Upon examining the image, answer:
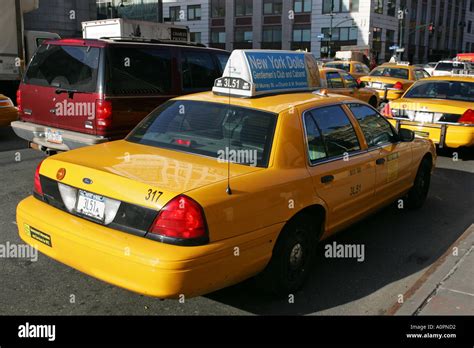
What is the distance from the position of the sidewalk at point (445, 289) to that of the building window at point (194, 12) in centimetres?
6797

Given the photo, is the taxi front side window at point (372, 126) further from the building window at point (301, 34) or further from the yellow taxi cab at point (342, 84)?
the building window at point (301, 34)

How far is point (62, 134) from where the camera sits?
696 centimetres

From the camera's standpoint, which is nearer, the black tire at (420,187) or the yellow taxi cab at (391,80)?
the black tire at (420,187)

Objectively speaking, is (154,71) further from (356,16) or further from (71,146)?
(356,16)

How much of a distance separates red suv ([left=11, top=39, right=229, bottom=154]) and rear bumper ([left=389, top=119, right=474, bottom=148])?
190 inches

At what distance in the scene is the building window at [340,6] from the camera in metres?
55.9

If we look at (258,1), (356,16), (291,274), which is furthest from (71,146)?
(258,1)

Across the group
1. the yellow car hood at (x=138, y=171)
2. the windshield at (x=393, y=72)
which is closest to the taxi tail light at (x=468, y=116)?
the yellow car hood at (x=138, y=171)

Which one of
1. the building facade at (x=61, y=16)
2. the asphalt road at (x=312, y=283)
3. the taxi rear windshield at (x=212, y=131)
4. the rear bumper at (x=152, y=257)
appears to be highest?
the building facade at (x=61, y=16)

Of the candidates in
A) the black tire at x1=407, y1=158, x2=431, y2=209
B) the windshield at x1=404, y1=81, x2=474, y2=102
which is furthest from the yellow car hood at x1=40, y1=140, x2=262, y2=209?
the windshield at x1=404, y1=81, x2=474, y2=102

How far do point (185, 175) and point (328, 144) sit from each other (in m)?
1.53

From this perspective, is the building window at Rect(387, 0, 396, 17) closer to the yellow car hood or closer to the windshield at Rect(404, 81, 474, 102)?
the windshield at Rect(404, 81, 474, 102)

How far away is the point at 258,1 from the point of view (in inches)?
2434

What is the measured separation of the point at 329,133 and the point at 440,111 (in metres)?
5.82
